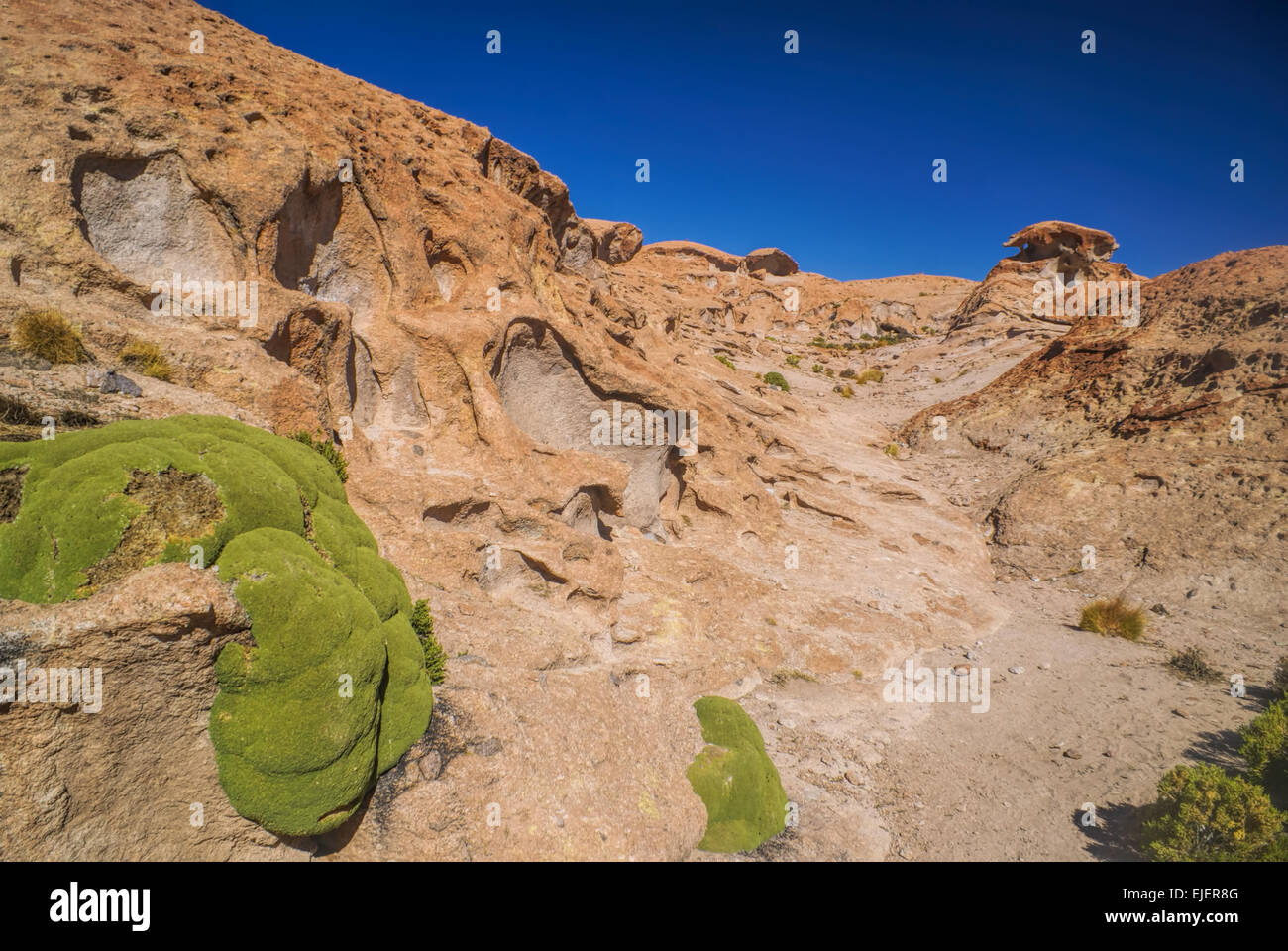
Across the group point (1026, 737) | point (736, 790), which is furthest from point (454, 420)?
point (1026, 737)

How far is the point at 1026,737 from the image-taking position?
10.9 m

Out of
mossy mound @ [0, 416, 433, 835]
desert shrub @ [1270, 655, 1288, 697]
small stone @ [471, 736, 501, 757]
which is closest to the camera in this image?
mossy mound @ [0, 416, 433, 835]

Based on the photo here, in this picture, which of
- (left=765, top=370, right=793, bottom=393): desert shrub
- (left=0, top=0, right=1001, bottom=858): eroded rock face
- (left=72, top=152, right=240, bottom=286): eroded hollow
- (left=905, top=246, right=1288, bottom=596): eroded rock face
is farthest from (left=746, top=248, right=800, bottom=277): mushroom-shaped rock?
(left=72, top=152, right=240, bottom=286): eroded hollow

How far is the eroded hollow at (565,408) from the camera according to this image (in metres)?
14.0

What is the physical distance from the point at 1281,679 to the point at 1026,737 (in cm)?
565

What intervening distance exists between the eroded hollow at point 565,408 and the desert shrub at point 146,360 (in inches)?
247

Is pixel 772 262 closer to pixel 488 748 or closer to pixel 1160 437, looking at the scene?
pixel 1160 437

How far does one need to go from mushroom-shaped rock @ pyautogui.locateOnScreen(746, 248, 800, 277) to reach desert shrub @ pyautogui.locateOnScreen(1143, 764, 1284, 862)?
70.0m

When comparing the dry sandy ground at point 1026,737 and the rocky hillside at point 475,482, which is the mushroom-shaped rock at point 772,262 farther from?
the dry sandy ground at point 1026,737

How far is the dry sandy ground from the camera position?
337 inches

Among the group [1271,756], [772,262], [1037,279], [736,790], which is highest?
[772,262]

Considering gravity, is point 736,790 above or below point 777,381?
below

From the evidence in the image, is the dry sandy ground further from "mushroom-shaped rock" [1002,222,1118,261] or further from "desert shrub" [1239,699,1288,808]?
"mushroom-shaped rock" [1002,222,1118,261]
